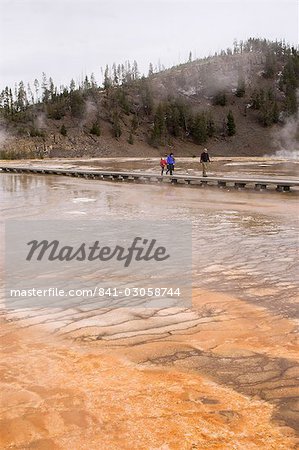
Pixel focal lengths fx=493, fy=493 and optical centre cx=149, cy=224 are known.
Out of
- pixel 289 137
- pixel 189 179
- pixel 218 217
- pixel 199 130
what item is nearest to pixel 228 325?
pixel 218 217

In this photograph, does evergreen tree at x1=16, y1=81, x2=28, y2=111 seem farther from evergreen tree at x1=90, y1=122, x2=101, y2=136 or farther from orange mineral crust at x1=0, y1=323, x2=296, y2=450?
orange mineral crust at x1=0, y1=323, x2=296, y2=450

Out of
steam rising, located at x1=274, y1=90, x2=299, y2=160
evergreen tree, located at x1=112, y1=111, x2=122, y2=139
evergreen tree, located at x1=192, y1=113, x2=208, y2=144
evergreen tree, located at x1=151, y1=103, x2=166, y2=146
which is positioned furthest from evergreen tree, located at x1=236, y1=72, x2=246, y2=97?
evergreen tree, located at x1=112, y1=111, x2=122, y2=139

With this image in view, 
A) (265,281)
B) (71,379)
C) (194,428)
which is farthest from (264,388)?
(265,281)

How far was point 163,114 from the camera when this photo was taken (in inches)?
3578

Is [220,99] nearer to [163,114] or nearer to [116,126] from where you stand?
[163,114]

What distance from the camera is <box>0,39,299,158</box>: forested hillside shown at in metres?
78.2

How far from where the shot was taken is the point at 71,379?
4129mm

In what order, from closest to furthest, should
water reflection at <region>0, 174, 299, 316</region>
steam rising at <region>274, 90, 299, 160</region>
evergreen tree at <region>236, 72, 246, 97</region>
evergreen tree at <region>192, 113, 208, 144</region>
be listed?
water reflection at <region>0, 174, 299, 316</region>
steam rising at <region>274, 90, 299, 160</region>
evergreen tree at <region>192, 113, 208, 144</region>
evergreen tree at <region>236, 72, 246, 97</region>

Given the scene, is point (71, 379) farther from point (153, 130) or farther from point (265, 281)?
point (153, 130)

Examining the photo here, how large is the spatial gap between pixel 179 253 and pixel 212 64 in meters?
129

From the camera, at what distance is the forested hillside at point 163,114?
257ft

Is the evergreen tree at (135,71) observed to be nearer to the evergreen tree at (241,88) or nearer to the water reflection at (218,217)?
the evergreen tree at (241,88)

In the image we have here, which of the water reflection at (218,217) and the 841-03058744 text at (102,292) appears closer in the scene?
the 841-03058744 text at (102,292)

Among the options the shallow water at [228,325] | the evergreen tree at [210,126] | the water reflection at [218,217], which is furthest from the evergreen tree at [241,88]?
the shallow water at [228,325]
